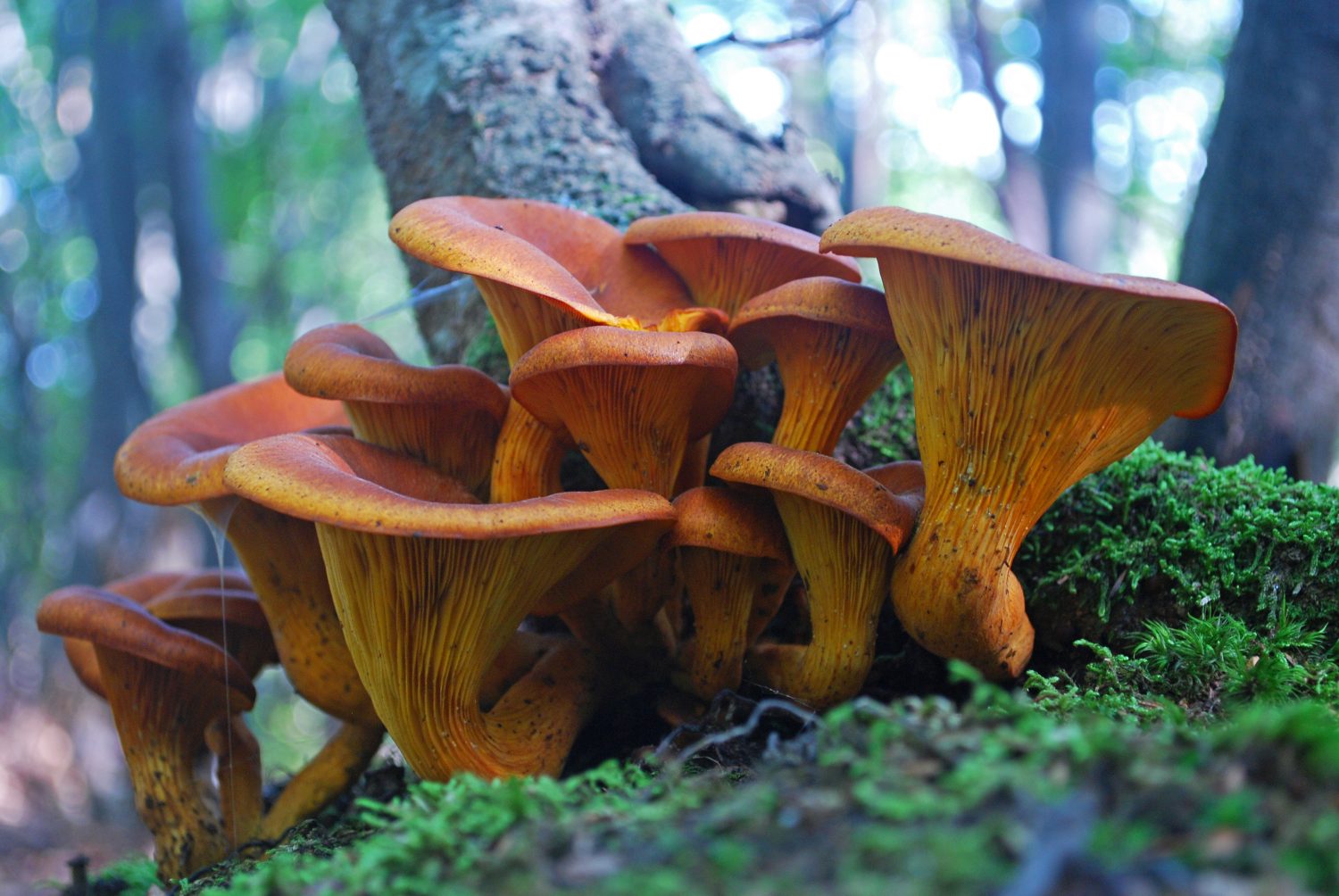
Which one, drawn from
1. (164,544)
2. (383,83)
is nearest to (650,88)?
(383,83)

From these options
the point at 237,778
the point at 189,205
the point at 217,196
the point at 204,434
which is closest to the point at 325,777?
the point at 237,778

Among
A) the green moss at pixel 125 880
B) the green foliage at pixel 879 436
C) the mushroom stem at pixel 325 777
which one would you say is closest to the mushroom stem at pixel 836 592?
the green foliage at pixel 879 436

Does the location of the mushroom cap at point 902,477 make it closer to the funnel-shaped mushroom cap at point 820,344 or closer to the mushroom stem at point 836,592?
the funnel-shaped mushroom cap at point 820,344

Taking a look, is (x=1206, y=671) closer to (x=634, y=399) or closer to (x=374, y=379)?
(x=634, y=399)

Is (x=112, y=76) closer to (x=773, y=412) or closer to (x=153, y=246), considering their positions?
(x=153, y=246)

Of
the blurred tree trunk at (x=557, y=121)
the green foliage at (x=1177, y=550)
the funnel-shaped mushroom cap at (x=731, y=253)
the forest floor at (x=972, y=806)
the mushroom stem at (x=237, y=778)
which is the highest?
the blurred tree trunk at (x=557, y=121)

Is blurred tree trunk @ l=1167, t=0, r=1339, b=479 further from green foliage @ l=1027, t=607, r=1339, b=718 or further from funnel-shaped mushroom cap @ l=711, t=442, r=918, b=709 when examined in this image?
funnel-shaped mushroom cap @ l=711, t=442, r=918, b=709
